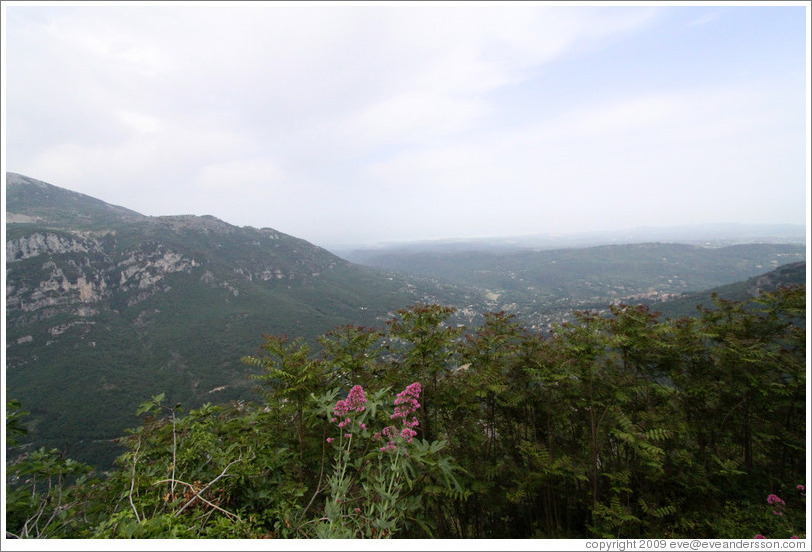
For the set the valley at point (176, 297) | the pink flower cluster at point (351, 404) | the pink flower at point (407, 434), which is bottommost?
the valley at point (176, 297)

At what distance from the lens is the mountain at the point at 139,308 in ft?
176

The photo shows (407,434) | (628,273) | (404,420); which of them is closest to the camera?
(407,434)

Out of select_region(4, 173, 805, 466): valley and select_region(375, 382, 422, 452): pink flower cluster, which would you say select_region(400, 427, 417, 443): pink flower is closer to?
select_region(375, 382, 422, 452): pink flower cluster

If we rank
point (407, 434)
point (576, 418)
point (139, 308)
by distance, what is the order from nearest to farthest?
point (407, 434) < point (576, 418) < point (139, 308)

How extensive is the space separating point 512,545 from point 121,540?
7.82 feet

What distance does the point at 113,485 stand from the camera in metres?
3.05

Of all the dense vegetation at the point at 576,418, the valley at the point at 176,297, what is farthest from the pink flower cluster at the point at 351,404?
the valley at the point at 176,297

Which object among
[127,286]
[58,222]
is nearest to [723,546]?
[127,286]

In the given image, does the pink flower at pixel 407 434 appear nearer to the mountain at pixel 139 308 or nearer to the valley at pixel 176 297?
the valley at pixel 176 297

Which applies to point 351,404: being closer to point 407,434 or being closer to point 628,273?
point 407,434

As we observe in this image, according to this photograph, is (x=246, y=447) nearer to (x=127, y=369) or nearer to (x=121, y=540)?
(x=121, y=540)

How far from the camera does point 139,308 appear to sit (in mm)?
92000

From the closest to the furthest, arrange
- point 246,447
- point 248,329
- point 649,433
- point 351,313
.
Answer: point 246,447 → point 649,433 → point 248,329 → point 351,313

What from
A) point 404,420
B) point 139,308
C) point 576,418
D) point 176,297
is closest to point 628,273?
point 576,418
